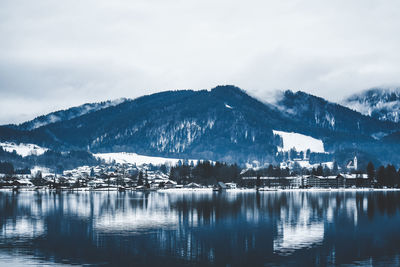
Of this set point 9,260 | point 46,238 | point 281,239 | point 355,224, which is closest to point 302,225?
point 355,224

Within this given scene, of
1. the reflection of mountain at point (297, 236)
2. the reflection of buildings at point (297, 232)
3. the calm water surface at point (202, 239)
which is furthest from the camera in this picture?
the reflection of buildings at point (297, 232)

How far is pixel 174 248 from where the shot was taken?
52.6 metres

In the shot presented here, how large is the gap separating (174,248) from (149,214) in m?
35.6

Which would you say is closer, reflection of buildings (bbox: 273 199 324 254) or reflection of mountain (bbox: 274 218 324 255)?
reflection of mountain (bbox: 274 218 324 255)

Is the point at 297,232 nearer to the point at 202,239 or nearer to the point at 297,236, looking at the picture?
the point at 297,236

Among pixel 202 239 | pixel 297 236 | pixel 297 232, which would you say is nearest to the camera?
pixel 202 239

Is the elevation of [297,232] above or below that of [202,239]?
above

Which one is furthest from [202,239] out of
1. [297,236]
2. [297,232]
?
[297,232]

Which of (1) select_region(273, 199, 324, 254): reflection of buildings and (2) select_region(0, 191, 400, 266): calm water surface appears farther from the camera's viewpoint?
(1) select_region(273, 199, 324, 254): reflection of buildings

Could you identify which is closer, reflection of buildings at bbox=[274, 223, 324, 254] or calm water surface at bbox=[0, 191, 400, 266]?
calm water surface at bbox=[0, 191, 400, 266]

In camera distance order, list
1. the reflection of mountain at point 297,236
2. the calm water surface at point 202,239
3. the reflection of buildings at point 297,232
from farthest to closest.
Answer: the reflection of buildings at point 297,232
the reflection of mountain at point 297,236
the calm water surface at point 202,239

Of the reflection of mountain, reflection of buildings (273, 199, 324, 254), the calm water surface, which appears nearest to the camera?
the calm water surface

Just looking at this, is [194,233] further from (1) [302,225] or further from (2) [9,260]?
(2) [9,260]

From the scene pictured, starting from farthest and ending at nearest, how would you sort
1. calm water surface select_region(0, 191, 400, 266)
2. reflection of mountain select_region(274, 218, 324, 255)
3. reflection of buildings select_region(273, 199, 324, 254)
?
reflection of buildings select_region(273, 199, 324, 254), reflection of mountain select_region(274, 218, 324, 255), calm water surface select_region(0, 191, 400, 266)
